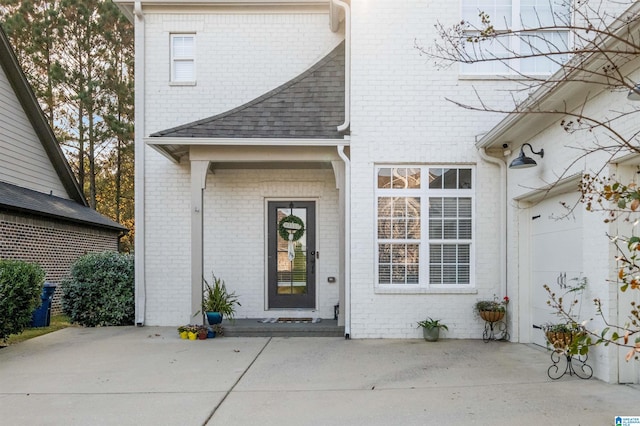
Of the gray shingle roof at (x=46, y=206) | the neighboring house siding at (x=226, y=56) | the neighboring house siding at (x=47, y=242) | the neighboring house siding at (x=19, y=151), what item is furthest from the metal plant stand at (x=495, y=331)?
the neighboring house siding at (x=19, y=151)

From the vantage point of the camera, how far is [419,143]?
7.87 metres

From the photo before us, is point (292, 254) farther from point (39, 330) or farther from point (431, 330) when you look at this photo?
point (39, 330)

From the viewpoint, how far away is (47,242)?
11.6 metres

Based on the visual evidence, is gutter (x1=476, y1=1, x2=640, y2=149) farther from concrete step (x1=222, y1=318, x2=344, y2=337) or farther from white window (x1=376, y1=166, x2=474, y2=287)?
concrete step (x1=222, y1=318, x2=344, y2=337)

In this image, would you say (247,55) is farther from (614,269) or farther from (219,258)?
(614,269)

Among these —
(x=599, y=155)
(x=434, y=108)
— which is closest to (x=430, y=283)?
(x=434, y=108)

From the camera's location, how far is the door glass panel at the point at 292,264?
30.7 ft

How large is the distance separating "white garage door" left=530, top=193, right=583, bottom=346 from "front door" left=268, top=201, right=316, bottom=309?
3884mm

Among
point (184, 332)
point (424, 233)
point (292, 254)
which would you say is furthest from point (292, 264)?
point (424, 233)

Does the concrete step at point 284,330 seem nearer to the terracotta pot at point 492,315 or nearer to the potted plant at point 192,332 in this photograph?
the potted plant at point 192,332

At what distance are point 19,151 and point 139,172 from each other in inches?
186

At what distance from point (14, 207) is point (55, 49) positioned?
10.5 m

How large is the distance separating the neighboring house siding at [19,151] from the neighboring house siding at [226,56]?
14.5ft

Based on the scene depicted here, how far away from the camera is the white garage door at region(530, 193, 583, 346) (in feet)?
19.6
